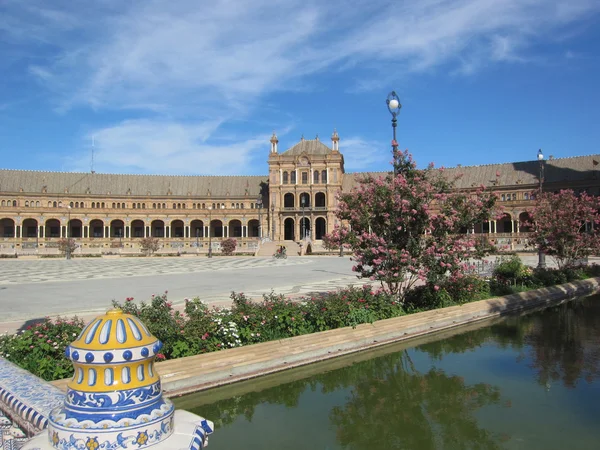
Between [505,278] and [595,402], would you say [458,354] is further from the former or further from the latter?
[505,278]

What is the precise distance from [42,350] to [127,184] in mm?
82738

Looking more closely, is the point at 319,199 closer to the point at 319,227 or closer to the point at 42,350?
the point at 319,227

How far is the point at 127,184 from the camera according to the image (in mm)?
86188

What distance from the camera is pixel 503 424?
732cm

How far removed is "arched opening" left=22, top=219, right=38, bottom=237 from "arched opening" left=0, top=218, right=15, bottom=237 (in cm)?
Result: 163

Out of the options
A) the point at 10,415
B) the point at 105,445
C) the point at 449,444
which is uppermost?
the point at 105,445

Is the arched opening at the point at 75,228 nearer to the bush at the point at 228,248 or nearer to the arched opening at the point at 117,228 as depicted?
the arched opening at the point at 117,228

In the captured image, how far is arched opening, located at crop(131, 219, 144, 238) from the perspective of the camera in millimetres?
85062

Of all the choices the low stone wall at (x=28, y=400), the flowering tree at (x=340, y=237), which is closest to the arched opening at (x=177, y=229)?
the flowering tree at (x=340, y=237)

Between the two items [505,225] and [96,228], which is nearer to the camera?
[505,225]

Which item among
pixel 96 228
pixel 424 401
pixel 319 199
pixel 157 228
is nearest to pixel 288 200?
pixel 319 199

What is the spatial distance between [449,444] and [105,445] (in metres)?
5.50

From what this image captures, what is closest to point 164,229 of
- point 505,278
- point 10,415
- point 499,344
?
point 505,278

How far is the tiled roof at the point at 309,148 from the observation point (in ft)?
264
